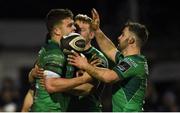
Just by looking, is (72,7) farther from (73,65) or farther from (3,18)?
(73,65)

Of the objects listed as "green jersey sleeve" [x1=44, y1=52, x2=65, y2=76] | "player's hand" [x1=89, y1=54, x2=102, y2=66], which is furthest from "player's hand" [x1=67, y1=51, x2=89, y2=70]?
"player's hand" [x1=89, y1=54, x2=102, y2=66]

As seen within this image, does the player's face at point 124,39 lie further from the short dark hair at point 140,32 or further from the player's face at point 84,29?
the player's face at point 84,29

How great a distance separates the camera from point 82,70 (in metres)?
9.53

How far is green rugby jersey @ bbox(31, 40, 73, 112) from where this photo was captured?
9430mm

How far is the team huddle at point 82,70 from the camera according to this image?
9.34m

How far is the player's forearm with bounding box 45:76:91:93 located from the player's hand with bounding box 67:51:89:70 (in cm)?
22

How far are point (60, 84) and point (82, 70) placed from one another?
345mm

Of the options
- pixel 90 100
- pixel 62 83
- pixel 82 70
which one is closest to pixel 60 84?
pixel 62 83

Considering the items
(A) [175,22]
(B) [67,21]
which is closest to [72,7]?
(A) [175,22]

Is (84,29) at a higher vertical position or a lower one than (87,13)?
lower

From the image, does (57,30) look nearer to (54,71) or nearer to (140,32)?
(54,71)

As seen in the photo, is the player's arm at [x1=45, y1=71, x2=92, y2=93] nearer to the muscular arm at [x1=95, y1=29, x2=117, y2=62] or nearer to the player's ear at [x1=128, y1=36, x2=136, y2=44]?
the player's ear at [x1=128, y1=36, x2=136, y2=44]

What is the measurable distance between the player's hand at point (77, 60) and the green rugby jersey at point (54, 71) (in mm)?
197

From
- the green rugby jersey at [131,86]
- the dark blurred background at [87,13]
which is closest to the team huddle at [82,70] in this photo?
the green rugby jersey at [131,86]
